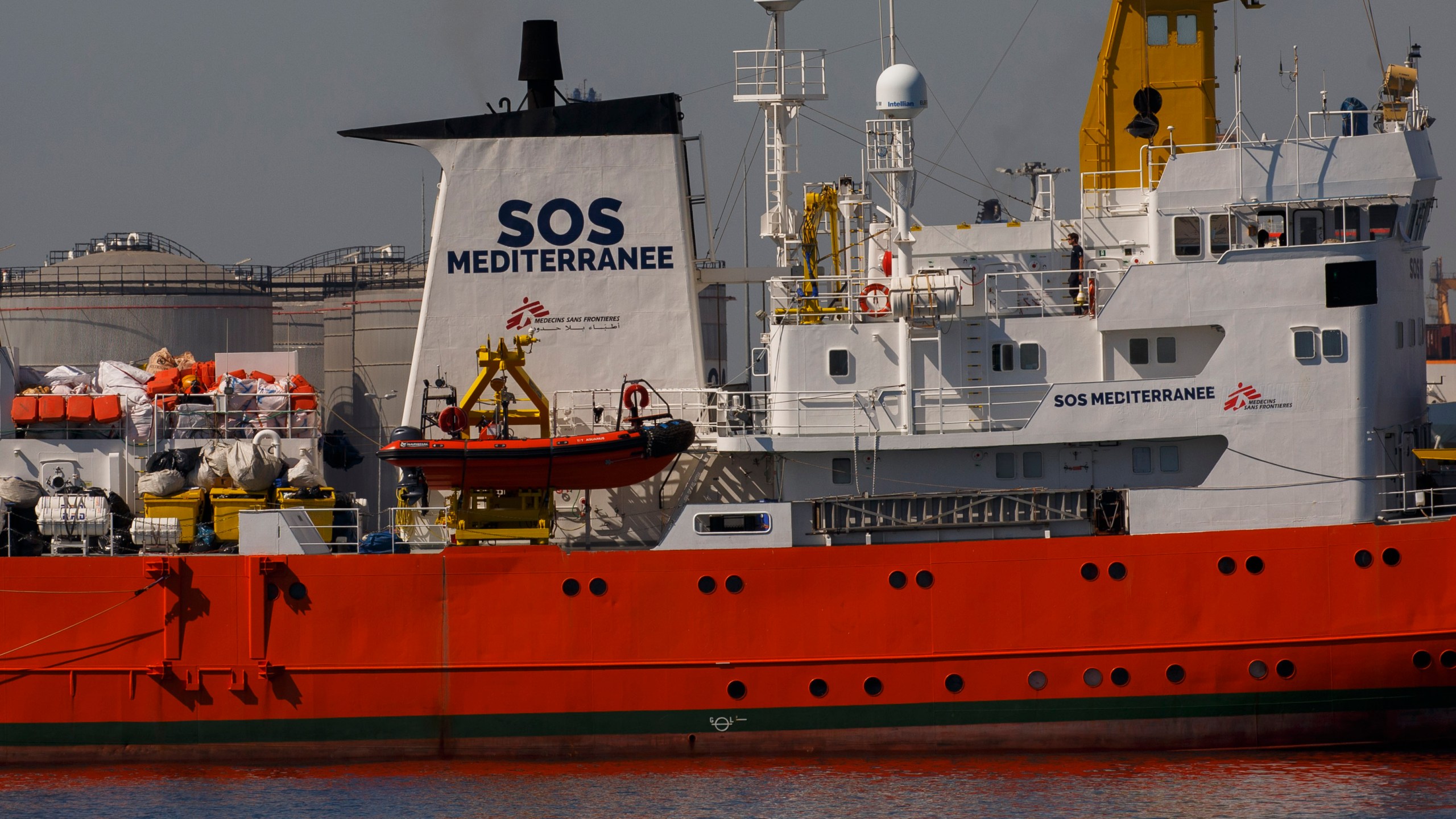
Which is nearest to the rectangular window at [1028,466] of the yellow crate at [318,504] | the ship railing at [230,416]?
the yellow crate at [318,504]

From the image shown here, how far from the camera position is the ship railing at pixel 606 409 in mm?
17734

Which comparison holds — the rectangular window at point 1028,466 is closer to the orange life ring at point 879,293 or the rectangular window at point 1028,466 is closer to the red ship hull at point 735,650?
the red ship hull at point 735,650

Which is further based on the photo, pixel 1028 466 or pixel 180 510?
pixel 180 510

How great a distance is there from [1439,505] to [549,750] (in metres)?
10.2

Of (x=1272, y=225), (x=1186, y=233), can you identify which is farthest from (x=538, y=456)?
(x=1272, y=225)

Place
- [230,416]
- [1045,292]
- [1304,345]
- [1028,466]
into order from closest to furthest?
1. [1304,345]
2. [1028,466]
3. [1045,292]
4. [230,416]

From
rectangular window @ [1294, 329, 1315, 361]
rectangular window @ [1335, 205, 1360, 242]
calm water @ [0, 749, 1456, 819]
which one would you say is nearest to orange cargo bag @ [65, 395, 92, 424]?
calm water @ [0, 749, 1456, 819]

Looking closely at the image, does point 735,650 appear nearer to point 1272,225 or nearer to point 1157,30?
point 1272,225

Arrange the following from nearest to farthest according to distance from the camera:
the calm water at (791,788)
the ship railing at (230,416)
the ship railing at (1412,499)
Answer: the calm water at (791,788) → the ship railing at (1412,499) → the ship railing at (230,416)

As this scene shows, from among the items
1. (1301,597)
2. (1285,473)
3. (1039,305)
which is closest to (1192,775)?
(1301,597)

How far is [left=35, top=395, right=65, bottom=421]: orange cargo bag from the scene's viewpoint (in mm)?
18344

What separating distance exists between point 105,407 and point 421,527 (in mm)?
4484

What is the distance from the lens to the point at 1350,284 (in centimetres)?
1634

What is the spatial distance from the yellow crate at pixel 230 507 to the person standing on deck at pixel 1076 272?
33.2 feet
